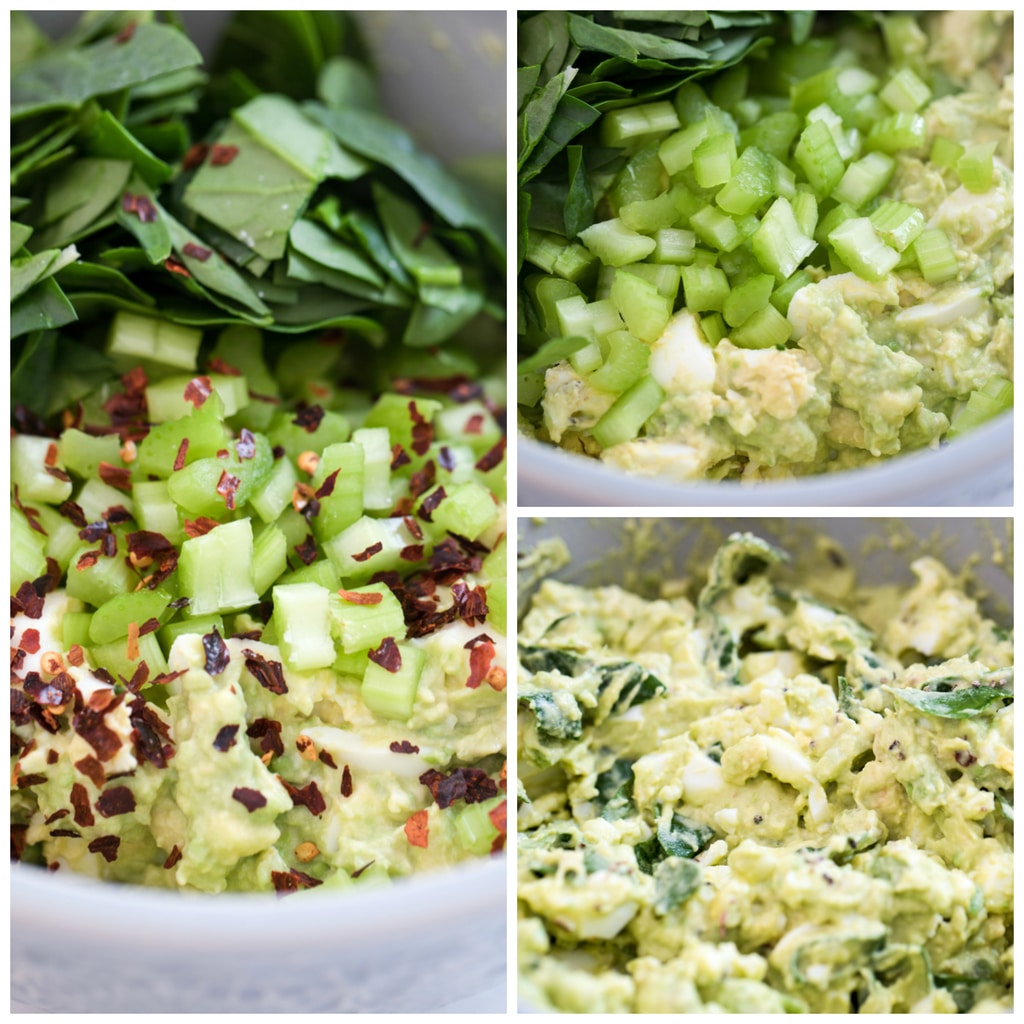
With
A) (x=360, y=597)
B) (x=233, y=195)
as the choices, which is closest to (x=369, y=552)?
(x=360, y=597)

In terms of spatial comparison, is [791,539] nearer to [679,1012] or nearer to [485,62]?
[679,1012]

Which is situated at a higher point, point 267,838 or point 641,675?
point 641,675

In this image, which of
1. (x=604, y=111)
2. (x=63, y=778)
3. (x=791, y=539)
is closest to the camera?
(x=63, y=778)

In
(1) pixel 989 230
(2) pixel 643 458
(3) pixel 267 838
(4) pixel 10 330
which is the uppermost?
(1) pixel 989 230

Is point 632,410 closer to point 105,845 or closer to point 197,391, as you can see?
point 197,391

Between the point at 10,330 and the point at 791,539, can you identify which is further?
the point at 791,539

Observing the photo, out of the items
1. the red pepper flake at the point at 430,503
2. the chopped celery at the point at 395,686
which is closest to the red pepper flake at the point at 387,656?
the chopped celery at the point at 395,686

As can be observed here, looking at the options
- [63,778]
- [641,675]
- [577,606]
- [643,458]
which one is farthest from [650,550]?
[63,778]

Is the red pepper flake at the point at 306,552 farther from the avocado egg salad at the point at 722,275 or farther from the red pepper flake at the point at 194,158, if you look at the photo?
the red pepper flake at the point at 194,158
